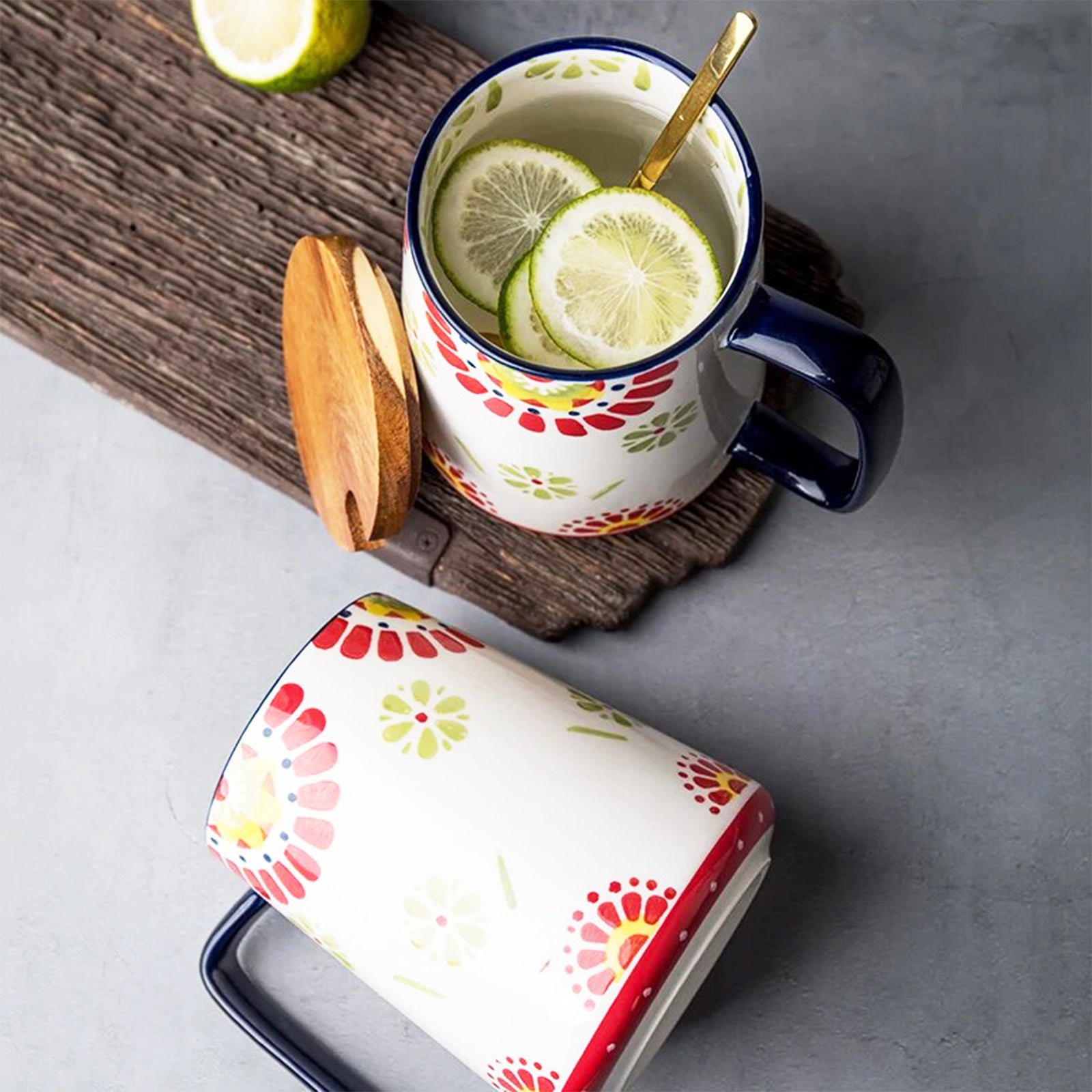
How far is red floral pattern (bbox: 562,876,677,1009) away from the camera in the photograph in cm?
63

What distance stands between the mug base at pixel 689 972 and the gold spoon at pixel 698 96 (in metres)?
0.29

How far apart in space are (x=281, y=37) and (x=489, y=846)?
0.42m

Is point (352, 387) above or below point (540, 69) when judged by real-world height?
below

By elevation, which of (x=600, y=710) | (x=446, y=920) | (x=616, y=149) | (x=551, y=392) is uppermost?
(x=616, y=149)

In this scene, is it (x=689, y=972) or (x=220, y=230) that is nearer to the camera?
(x=689, y=972)

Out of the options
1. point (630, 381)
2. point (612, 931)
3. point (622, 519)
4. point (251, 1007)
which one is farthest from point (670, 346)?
point (251, 1007)

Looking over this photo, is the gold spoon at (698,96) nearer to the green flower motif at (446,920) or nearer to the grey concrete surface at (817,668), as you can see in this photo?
the grey concrete surface at (817,668)

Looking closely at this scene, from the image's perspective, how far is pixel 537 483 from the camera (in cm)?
72

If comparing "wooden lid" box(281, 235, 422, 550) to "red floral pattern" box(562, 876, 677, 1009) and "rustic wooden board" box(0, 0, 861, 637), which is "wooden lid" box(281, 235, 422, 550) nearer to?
"rustic wooden board" box(0, 0, 861, 637)

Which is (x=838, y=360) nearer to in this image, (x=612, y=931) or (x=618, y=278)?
(x=618, y=278)

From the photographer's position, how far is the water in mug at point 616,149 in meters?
0.71

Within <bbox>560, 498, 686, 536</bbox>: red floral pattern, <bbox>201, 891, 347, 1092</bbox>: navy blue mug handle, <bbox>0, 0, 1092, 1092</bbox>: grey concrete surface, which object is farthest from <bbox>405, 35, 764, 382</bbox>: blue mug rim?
<bbox>201, 891, 347, 1092</bbox>: navy blue mug handle

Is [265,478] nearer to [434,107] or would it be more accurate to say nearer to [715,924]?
[434,107]

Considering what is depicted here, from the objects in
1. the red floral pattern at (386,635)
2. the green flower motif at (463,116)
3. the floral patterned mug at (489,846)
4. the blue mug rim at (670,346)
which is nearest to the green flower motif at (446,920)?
the floral patterned mug at (489,846)
